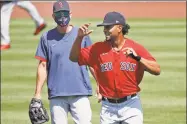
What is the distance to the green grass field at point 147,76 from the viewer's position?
35.3ft

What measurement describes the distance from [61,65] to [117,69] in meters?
1.02

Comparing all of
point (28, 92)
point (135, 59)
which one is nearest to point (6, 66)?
point (28, 92)

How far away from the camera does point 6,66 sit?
14.0 metres

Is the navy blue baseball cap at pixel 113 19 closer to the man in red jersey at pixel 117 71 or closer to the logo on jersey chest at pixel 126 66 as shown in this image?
the man in red jersey at pixel 117 71

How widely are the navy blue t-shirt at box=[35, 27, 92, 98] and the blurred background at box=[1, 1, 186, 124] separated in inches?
107

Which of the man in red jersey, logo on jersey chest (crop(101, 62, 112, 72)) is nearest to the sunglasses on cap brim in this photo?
the man in red jersey

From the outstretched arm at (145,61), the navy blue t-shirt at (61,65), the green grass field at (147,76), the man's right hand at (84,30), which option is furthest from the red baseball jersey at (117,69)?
the green grass field at (147,76)

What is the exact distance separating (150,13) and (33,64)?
8705 millimetres

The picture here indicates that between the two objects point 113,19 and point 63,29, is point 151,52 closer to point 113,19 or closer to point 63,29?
point 63,29

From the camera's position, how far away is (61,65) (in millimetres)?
7637

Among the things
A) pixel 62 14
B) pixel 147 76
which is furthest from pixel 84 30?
pixel 147 76

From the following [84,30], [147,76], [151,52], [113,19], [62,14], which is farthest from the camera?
[151,52]

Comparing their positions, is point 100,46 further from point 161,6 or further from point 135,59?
point 161,6

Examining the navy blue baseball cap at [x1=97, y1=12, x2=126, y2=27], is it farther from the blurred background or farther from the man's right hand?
the blurred background
